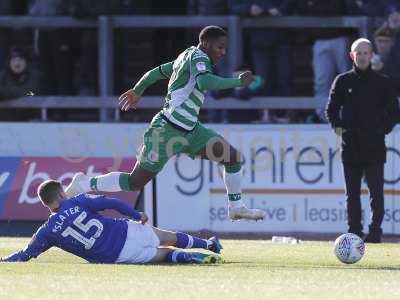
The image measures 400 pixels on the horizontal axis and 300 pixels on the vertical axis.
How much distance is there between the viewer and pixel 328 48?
58.0 feet

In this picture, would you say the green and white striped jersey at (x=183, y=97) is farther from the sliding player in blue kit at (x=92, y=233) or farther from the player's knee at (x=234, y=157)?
the sliding player in blue kit at (x=92, y=233)

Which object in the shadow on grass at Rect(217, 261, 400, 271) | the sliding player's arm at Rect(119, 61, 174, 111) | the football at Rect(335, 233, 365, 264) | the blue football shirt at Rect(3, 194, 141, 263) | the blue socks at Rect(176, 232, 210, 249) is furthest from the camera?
the sliding player's arm at Rect(119, 61, 174, 111)

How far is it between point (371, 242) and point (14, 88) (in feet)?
20.4

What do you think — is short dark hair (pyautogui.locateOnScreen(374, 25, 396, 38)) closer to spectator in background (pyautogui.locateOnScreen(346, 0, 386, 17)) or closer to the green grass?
spectator in background (pyautogui.locateOnScreen(346, 0, 386, 17))

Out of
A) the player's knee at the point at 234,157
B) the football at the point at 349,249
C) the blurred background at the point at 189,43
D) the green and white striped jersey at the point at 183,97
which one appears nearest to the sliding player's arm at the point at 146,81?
the green and white striped jersey at the point at 183,97

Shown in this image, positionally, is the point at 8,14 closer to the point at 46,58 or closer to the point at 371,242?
the point at 46,58

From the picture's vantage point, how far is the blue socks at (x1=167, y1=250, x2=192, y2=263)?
1148cm

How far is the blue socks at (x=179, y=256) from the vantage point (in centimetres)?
1148

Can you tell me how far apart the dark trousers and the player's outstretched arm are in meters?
3.47

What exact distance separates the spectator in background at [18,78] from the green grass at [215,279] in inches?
224

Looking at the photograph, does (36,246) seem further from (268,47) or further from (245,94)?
(268,47)

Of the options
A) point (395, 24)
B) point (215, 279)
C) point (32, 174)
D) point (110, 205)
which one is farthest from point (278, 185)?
point (215, 279)

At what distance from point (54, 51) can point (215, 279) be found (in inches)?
377

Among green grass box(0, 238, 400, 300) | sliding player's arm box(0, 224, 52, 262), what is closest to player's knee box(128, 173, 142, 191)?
green grass box(0, 238, 400, 300)
